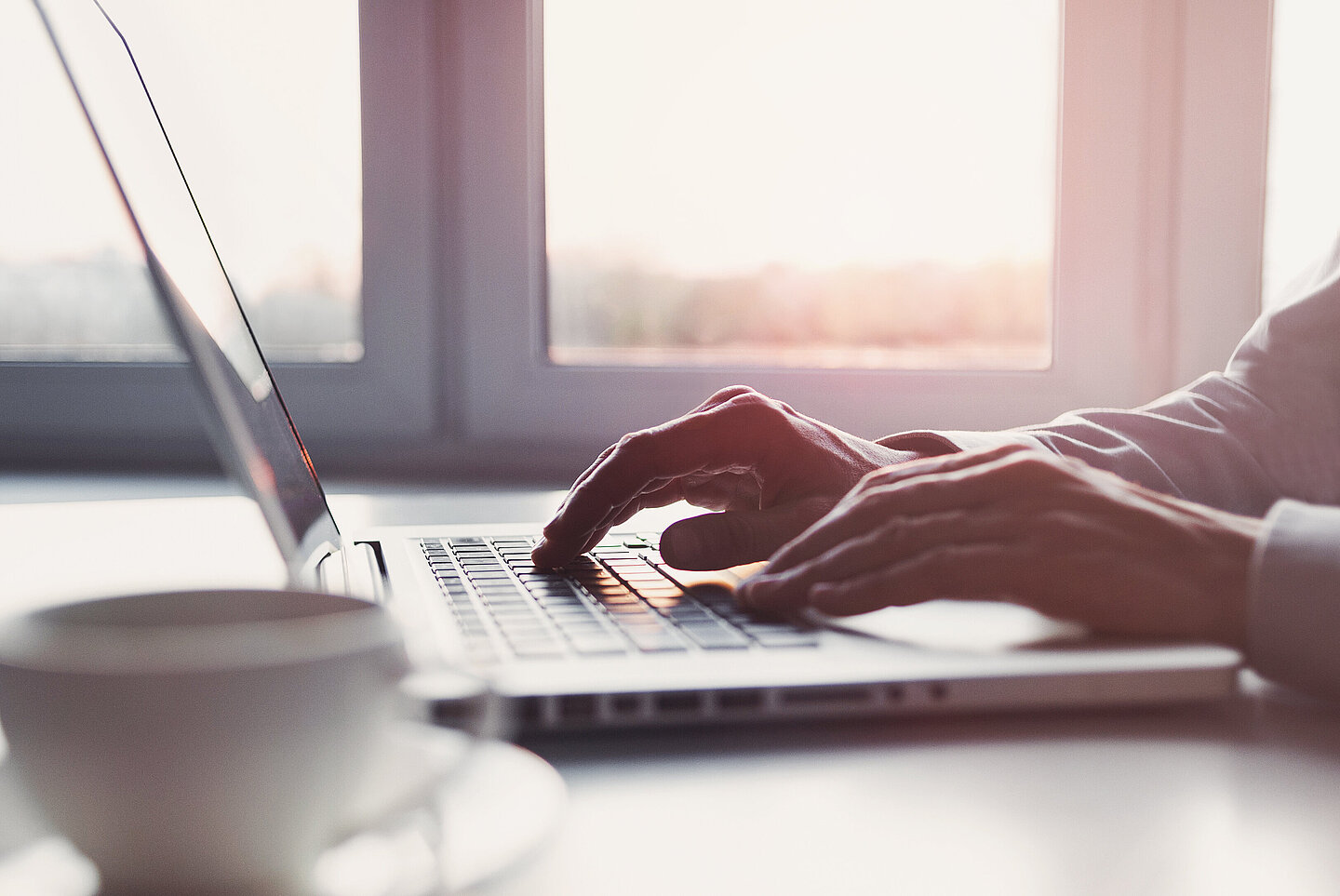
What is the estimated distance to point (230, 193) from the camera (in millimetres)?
1335

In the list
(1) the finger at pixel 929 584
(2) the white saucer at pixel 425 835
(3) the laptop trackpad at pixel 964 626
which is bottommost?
(3) the laptop trackpad at pixel 964 626

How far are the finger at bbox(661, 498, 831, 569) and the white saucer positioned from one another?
1.11 feet

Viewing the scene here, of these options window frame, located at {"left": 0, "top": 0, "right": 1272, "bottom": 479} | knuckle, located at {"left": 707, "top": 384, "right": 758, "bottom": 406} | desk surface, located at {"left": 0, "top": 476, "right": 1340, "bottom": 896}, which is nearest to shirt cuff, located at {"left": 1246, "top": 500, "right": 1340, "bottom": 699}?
desk surface, located at {"left": 0, "top": 476, "right": 1340, "bottom": 896}

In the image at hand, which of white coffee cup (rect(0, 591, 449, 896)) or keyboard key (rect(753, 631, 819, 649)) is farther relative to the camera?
keyboard key (rect(753, 631, 819, 649))

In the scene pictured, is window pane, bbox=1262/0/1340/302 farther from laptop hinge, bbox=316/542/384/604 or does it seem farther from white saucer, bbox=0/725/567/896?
white saucer, bbox=0/725/567/896

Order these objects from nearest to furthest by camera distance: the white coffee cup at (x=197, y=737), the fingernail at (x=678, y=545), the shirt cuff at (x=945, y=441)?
1. the white coffee cup at (x=197, y=737)
2. the fingernail at (x=678, y=545)
3. the shirt cuff at (x=945, y=441)

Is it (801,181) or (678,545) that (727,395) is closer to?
(678,545)

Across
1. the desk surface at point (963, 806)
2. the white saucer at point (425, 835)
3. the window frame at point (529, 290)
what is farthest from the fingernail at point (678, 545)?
the window frame at point (529, 290)

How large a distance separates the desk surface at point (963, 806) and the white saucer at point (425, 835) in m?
0.01

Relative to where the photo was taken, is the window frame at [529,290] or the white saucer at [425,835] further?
the window frame at [529,290]

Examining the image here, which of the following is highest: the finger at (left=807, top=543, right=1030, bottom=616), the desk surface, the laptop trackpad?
the finger at (left=807, top=543, right=1030, bottom=616)

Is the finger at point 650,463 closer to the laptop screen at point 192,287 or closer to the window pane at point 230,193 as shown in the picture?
the laptop screen at point 192,287

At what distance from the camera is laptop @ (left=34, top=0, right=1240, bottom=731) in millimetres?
405

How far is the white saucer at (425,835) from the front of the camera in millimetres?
256
